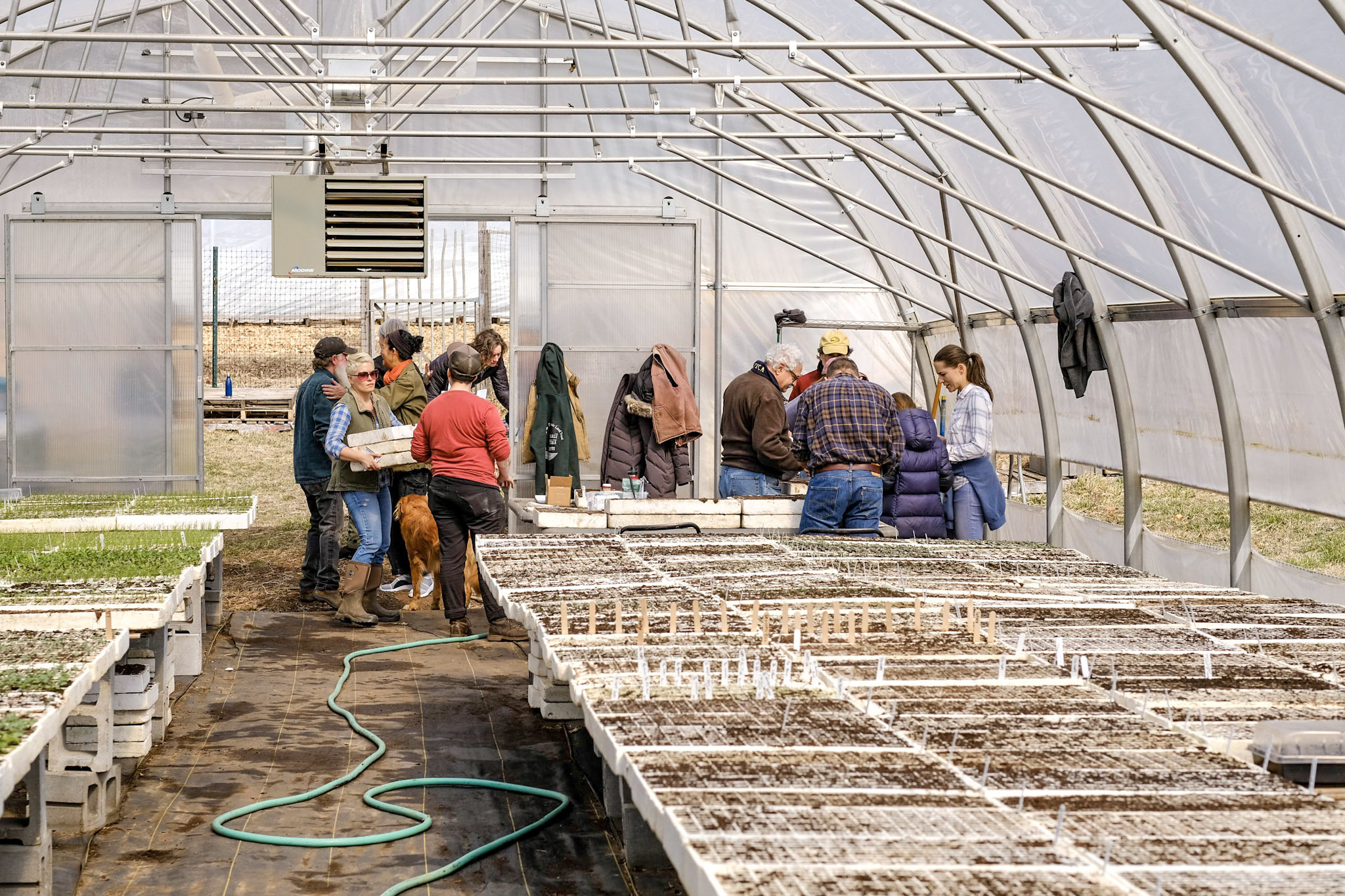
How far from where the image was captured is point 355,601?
8.16 meters

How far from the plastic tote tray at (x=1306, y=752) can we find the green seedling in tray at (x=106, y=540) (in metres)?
4.44

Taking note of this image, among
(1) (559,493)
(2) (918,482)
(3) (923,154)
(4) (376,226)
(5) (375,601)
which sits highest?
(3) (923,154)

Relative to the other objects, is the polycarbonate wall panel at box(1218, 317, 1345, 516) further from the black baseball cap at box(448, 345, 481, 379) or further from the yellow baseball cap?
the black baseball cap at box(448, 345, 481, 379)

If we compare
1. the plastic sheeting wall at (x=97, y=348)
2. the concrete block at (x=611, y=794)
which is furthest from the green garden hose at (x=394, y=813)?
the plastic sheeting wall at (x=97, y=348)

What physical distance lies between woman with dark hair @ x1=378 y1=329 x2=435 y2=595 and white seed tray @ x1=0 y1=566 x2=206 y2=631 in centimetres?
393

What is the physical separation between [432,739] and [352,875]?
158 cm

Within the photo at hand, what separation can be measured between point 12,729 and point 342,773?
2327 mm

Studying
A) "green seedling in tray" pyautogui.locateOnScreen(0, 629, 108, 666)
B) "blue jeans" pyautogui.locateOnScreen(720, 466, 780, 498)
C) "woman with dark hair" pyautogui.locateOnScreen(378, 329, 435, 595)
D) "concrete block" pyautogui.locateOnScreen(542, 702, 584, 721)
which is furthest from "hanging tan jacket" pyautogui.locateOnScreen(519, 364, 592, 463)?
"green seedling in tray" pyautogui.locateOnScreen(0, 629, 108, 666)

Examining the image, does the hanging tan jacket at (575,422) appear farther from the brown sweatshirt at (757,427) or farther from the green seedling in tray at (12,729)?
the green seedling in tray at (12,729)

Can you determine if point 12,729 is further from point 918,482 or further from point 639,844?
point 918,482

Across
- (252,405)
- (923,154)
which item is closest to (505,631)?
(923,154)

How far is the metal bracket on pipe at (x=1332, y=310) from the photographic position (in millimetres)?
5867

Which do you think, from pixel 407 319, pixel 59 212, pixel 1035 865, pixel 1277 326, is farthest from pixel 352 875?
pixel 407 319

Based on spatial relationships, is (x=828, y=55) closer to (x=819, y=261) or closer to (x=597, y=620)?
(x=819, y=261)
